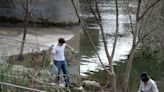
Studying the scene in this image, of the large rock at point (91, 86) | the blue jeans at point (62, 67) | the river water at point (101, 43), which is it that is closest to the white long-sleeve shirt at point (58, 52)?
the blue jeans at point (62, 67)

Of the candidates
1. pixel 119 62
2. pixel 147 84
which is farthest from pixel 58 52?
pixel 119 62

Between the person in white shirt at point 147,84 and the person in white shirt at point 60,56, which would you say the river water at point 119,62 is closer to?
the person in white shirt at point 60,56

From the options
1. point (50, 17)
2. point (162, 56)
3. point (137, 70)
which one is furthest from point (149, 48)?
point (50, 17)

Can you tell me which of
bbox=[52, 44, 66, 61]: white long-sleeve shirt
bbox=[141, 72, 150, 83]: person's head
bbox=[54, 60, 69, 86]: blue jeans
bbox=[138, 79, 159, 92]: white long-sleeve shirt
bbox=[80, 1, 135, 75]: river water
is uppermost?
bbox=[80, 1, 135, 75]: river water

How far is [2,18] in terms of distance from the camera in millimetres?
37375

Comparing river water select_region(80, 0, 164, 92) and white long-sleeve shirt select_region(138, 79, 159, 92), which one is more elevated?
river water select_region(80, 0, 164, 92)

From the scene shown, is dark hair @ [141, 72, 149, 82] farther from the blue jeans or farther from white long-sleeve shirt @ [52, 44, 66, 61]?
the blue jeans

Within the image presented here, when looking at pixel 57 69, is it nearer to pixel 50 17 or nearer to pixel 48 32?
pixel 48 32

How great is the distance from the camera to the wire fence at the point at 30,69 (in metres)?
10.9

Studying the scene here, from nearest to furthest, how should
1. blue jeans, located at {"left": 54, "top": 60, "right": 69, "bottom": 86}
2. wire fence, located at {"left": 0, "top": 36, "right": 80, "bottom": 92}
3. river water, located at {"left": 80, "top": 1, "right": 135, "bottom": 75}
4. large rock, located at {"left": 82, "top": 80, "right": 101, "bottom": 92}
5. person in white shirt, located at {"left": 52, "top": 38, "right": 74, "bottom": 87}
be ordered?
wire fence, located at {"left": 0, "top": 36, "right": 80, "bottom": 92}
person in white shirt, located at {"left": 52, "top": 38, "right": 74, "bottom": 87}
blue jeans, located at {"left": 54, "top": 60, "right": 69, "bottom": 86}
large rock, located at {"left": 82, "top": 80, "right": 101, "bottom": 92}
river water, located at {"left": 80, "top": 1, "right": 135, "bottom": 75}

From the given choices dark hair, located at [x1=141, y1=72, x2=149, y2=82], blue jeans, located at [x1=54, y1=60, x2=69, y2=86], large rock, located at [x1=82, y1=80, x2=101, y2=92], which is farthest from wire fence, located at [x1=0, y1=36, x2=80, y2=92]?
dark hair, located at [x1=141, y1=72, x2=149, y2=82]

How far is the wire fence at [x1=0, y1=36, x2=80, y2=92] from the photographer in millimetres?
10945

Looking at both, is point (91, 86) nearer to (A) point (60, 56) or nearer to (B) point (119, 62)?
(A) point (60, 56)

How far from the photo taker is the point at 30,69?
47.2 feet
